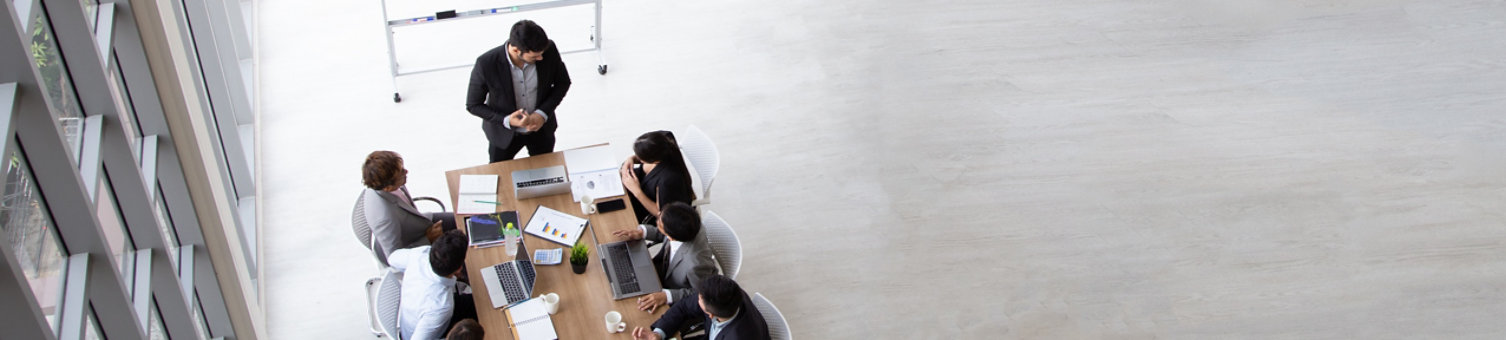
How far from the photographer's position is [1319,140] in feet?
26.3

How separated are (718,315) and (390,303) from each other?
154 cm

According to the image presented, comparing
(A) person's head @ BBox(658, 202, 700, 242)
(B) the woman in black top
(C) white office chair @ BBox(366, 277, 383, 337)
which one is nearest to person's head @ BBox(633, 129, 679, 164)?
(B) the woman in black top

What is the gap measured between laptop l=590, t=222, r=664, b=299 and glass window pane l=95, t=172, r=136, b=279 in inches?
78.8

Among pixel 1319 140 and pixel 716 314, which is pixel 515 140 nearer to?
pixel 716 314

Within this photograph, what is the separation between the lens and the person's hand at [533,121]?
6.04m

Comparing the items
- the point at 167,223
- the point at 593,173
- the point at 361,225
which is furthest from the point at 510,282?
the point at 167,223

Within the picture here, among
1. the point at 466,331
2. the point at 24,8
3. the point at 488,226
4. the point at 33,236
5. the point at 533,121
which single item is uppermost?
the point at 24,8

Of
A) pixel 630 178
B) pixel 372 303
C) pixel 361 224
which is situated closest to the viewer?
pixel 361 224

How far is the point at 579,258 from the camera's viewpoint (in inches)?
206

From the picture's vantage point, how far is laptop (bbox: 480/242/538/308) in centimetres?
507

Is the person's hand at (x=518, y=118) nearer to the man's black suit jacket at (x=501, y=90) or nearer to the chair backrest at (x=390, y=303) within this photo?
the man's black suit jacket at (x=501, y=90)

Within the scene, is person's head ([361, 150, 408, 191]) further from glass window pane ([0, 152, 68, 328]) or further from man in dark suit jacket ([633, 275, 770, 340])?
glass window pane ([0, 152, 68, 328])

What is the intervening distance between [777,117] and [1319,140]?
388 cm

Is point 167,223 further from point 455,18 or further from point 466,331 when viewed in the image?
point 455,18
